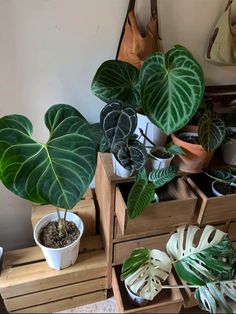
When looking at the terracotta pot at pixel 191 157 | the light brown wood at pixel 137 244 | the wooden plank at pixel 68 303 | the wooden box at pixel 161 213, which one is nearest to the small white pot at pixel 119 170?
the wooden box at pixel 161 213

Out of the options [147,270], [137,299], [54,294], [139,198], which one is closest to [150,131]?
[139,198]

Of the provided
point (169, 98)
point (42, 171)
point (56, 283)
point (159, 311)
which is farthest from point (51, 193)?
point (159, 311)

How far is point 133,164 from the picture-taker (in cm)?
84

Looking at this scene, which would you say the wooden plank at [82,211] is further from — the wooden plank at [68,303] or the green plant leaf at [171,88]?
the green plant leaf at [171,88]

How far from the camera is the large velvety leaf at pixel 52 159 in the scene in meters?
0.78

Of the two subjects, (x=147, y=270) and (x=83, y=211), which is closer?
(x=147, y=270)

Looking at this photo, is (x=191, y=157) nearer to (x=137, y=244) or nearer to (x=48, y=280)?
(x=137, y=244)

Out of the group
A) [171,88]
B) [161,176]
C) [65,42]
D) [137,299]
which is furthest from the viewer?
[137,299]

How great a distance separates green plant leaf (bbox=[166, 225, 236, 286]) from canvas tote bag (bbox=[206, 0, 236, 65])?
62cm

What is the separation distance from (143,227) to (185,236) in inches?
5.6

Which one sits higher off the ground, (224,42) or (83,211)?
(224,42)

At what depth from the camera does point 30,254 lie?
119cm

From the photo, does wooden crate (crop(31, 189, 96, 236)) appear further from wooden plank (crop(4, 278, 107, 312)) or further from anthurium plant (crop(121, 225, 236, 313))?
anthurium plant (crop(121, 225, 236, 313))

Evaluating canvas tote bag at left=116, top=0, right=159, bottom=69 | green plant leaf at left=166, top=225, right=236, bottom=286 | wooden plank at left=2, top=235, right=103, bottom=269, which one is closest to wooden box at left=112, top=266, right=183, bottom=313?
wooden plank at left=2, top=235, right=103, bottom=269
